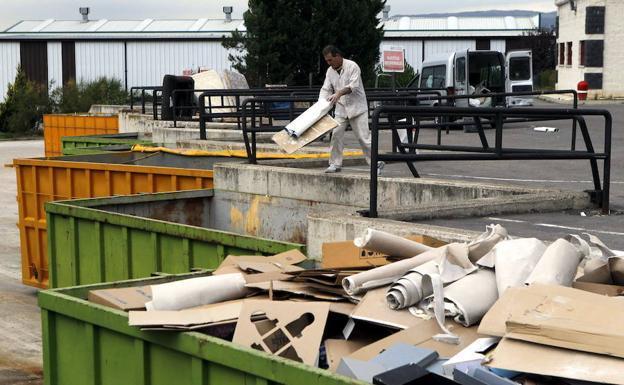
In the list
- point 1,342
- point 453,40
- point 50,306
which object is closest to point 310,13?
point 453,40

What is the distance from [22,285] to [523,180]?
764 cm

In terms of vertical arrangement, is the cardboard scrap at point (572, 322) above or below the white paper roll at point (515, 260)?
below

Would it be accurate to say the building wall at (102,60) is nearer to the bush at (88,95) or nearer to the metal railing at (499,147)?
the bush at (88,95)

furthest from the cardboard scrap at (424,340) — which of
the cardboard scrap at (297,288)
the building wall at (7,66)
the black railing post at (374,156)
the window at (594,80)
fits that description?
the building wall at (7,66)

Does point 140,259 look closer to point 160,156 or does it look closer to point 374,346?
point 374,346

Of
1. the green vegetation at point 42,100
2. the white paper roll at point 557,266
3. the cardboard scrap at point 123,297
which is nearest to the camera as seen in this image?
→ the white paper roll at point 557,266

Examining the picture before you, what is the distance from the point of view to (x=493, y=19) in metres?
72.1

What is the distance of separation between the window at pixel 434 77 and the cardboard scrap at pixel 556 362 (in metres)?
31.9

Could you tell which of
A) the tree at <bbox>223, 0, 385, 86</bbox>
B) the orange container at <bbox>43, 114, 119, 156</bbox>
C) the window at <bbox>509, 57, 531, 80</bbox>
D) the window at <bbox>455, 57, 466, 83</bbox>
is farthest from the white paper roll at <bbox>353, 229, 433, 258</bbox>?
the tree at <bbox>223, 0, 385, 86</bbox>

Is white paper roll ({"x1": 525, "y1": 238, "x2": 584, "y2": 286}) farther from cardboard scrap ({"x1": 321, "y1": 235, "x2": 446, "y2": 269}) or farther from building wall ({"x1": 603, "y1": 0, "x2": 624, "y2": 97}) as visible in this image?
building wall ({"x1": 603, "y1": 0, "x2": 624, "y2": 97})

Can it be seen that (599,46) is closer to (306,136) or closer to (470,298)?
(306,136)

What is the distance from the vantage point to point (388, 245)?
251 inches

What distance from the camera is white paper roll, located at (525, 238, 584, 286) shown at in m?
5.33

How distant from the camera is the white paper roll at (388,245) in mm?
6266
